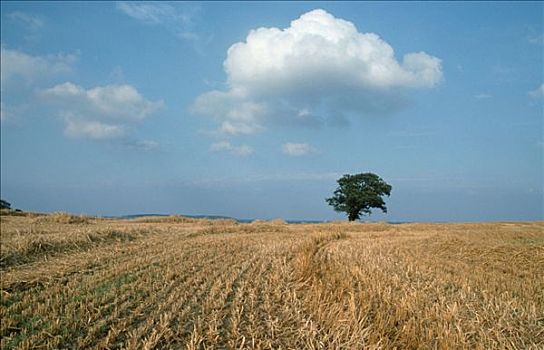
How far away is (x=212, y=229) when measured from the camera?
71.1 feet

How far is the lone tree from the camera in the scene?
41.7 metres

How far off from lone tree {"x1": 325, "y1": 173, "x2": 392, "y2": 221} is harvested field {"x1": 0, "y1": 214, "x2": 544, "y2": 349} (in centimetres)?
3242

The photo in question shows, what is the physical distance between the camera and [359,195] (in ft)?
136

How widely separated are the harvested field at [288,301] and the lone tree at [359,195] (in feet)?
106

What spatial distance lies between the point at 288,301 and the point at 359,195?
36614mm

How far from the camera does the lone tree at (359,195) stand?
41688mm

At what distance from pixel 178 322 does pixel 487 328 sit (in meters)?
4.05

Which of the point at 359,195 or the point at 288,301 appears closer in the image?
the point at 288,301

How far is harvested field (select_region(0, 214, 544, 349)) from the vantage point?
4.40 metres

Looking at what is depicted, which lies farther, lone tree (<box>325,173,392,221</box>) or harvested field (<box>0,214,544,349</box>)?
lone tree (<box>325,173,392,221</box>)

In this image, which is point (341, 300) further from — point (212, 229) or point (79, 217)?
point (79, 217)

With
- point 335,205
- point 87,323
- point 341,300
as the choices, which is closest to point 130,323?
point 87,323

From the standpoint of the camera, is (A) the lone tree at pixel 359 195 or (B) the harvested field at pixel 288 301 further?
(A) the lone tree at pixel 359 195

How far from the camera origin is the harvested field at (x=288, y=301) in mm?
4402
